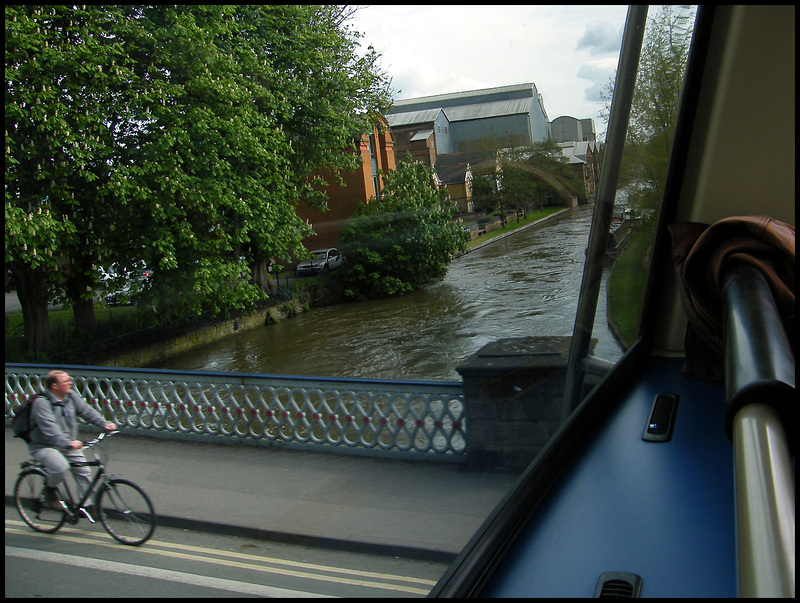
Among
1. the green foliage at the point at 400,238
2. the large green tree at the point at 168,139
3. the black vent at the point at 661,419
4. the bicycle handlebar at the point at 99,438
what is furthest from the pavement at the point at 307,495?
the black vent at the point at 661,419

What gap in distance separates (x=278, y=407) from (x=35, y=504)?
1.47ft

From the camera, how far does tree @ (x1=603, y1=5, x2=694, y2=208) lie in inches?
87.5

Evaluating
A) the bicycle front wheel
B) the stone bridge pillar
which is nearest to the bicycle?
the bicycle front wheel

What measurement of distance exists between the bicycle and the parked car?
459mm

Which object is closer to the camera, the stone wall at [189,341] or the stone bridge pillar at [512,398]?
the stone wall at [189,341]

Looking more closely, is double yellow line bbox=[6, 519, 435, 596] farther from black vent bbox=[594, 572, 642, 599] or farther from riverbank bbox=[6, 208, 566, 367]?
black vent bbox=[594, 572, 642, 599]

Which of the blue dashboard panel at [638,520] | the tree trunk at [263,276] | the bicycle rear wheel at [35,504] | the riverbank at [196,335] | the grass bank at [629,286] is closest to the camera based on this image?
the bicycle rear wheel at [35,504]

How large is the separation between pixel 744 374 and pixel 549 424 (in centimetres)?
78

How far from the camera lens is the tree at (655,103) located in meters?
2.22

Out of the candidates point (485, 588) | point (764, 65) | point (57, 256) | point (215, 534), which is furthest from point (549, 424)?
point (764, 65)

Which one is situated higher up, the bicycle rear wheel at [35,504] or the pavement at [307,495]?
the bicycle rear wheel at [35,504]

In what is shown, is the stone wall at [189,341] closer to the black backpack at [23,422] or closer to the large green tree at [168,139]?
the large green tree at [168,139]

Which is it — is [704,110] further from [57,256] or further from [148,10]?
[57,256]

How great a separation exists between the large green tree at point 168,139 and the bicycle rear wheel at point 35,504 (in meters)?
0.19
